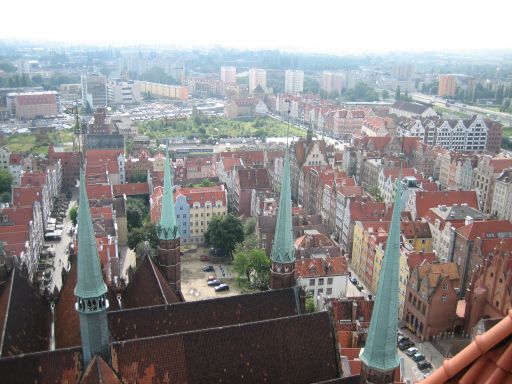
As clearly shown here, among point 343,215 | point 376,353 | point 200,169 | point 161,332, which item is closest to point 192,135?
point 200,169

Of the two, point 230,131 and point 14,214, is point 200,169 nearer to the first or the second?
point 14,214

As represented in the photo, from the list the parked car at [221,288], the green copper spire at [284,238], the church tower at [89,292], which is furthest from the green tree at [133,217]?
the church tower at [89,292]

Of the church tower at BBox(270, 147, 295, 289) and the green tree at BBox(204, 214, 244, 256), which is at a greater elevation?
the church tower at BBox(270, 147, 295, 289)

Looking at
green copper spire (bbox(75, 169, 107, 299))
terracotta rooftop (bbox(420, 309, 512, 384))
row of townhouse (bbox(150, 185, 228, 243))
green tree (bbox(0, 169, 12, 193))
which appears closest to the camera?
terracotta rooftop (bbox(420, 309, 512, 384))

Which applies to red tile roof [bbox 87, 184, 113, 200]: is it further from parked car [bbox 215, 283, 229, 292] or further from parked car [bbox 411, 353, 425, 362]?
parked car [bbox 411, 353, 425, 362]

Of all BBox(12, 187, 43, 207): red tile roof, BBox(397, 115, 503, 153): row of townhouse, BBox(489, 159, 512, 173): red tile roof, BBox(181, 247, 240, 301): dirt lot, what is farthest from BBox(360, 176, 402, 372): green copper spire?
BBox(397, 115, 503, 153): row of townhouse
